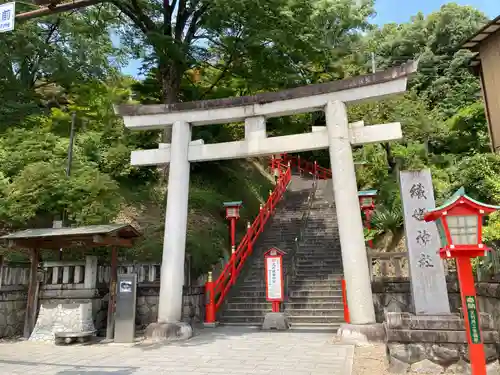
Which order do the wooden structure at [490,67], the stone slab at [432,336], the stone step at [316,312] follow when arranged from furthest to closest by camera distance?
1. the wooden structure at [490,67]
2. the stone step at [316,312]
3. the stone slab at [432,336]

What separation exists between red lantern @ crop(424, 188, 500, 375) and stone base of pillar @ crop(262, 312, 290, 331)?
596 cm

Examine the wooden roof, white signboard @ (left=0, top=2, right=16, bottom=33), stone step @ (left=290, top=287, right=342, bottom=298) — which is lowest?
stone step @ (left=290, top=287, right=342, bottom=298)

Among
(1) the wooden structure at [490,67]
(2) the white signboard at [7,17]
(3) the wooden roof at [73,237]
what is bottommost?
(3) the wooden roof at [73,237]

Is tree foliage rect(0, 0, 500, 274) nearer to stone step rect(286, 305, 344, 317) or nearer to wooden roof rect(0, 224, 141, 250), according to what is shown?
wooden roof rect(0, 224, 141, 250)

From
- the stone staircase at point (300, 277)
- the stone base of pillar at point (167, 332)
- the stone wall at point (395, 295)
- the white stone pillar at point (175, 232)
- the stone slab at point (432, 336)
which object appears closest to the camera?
the stone slab at point (432, 336)

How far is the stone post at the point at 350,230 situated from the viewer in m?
8.30

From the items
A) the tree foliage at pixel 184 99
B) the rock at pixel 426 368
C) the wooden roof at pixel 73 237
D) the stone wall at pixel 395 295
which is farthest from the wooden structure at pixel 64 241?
the rock at pixel 426 368

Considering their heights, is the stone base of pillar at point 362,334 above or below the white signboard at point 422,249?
below

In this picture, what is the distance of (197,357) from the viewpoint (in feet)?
23.6

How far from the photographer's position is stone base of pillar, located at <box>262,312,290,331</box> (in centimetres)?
1023

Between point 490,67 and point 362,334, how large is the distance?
32.7 feet

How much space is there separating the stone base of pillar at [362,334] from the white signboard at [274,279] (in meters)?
2.49

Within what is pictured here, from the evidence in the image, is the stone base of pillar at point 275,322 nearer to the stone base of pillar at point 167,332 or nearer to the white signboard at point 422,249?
the stone base of pillar at point 167,332

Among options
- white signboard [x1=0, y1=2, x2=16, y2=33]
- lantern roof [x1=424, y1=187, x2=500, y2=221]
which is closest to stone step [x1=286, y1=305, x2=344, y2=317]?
lantern roof [x1=424, y1=187, x2=500, y2=221]
